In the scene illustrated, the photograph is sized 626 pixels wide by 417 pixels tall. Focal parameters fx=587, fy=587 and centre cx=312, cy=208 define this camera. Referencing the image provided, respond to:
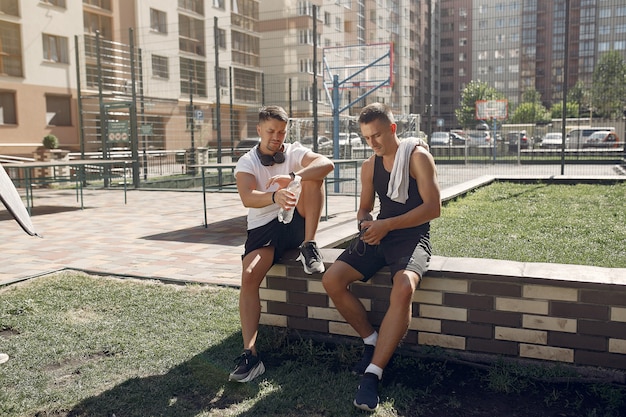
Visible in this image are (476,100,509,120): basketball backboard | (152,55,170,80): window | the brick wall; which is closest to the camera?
the brick wall

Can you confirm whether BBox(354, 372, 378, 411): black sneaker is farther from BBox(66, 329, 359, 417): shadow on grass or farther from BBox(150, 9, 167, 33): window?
BBox(150, 9, 167, 33): window

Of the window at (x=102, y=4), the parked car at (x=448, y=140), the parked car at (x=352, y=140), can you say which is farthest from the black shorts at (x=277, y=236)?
the window at (x=102, y=4)

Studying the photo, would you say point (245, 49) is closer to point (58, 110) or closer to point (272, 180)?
point (58, 110)

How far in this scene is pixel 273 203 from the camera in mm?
3312

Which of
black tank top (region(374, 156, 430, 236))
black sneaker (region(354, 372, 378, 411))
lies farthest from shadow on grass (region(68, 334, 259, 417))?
black tank top (region(374, 156, 430, 236))

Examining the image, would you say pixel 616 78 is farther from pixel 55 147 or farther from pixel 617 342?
pixel 55 147

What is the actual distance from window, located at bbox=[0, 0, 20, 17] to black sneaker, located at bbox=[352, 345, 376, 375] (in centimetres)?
2566

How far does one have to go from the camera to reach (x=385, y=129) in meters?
3.17

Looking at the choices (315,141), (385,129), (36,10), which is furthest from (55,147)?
(385,129)

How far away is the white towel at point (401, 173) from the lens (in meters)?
3.11

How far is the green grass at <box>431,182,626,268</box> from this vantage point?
4.73m

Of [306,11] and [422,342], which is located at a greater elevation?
[306,11]

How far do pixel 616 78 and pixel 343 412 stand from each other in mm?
14316

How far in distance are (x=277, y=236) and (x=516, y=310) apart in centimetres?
136
